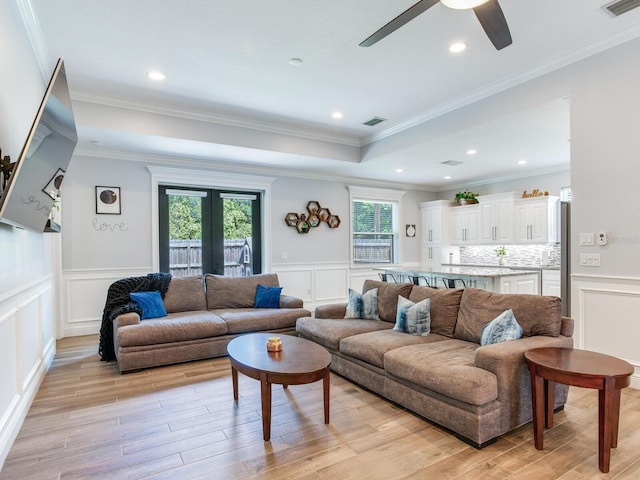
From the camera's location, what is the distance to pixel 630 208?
3.15 metres

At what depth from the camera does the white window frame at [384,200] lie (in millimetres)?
7395

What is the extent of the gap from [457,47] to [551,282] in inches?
187

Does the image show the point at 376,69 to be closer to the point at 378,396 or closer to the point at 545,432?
the point at 378,396

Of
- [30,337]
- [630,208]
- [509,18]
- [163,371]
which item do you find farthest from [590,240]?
[30,337]

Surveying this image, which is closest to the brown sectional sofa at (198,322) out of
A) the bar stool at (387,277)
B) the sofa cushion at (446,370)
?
the bar stool at (387,277)

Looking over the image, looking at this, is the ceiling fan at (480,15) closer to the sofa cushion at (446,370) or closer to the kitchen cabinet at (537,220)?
the sofa cushion at (446,370)

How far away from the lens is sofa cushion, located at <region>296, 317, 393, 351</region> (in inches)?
142

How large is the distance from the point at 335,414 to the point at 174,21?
3249 mm

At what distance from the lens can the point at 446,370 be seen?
2459mm

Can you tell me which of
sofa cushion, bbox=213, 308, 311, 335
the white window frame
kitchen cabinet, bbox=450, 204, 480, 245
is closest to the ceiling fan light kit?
sofa cushion, bbox=213, 308, 311, 335

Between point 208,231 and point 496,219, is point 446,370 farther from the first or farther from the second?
point 496,219

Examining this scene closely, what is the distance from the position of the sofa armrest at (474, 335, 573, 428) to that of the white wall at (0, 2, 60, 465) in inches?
118

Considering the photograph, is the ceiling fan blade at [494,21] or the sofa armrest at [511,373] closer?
the ceiling fan blade at [494,21]

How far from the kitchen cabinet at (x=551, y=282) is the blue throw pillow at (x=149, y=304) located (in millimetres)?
6040
